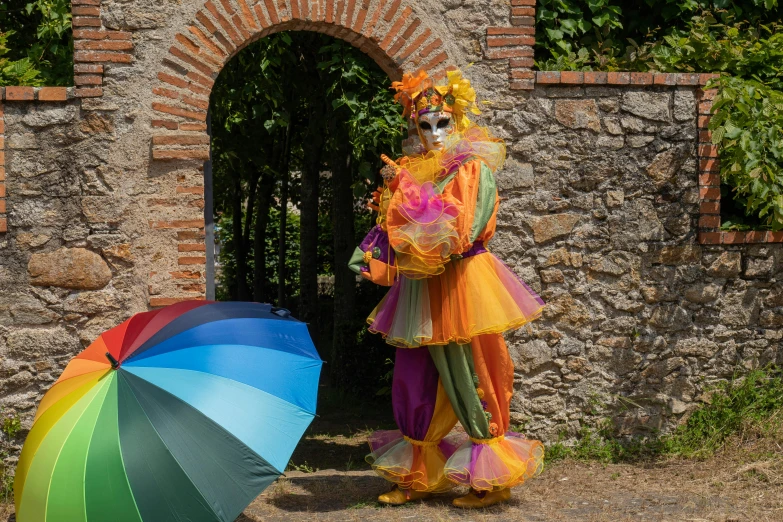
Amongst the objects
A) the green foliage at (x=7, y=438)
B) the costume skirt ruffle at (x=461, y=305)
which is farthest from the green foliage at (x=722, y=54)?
the green foliage at (x=7, y=438)

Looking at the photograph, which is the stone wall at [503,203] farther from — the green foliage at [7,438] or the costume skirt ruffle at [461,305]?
the costume skirt ruffle at [461,305]

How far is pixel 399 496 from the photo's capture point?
4859mm

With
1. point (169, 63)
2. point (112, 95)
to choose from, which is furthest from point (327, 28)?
point (112, 95)

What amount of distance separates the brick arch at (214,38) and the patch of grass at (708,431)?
277 cm

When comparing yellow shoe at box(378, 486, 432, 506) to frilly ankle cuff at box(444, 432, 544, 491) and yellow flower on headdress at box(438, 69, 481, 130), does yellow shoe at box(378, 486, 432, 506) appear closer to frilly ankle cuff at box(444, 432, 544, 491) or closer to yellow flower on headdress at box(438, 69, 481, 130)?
frilly ankle cuff at box(444, 432, 544, 491)

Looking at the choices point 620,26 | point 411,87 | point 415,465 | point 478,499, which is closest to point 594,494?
point 478,499

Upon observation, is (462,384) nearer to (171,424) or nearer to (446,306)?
(446,306)

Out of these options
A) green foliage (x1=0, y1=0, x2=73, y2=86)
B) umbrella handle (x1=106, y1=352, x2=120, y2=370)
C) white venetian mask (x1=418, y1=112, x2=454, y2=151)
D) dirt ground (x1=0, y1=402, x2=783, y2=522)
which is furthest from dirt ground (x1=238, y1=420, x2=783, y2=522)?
green foliage (x1=0, y1=0, x2=73, y2=86)

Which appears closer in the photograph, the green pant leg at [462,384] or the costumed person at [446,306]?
the costumed person at [446,306]

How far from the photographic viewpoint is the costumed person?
4539 millimetres

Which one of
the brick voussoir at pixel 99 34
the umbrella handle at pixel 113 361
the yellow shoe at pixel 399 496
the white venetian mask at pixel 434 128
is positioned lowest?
the yellow shoe at pixel 399 496

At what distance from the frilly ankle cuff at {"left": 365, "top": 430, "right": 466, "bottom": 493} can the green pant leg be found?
0.25m

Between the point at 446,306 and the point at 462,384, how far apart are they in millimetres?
420

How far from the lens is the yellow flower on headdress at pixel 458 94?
4695 mm
